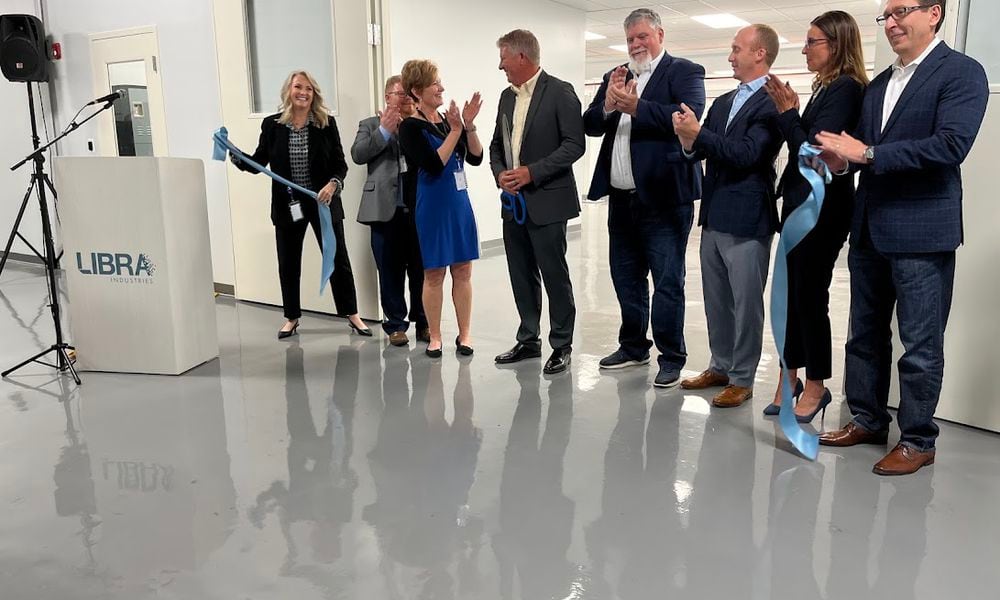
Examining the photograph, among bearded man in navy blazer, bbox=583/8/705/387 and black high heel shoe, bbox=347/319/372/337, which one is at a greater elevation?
bearded man in navy blazer, bbox=583/8/705/387

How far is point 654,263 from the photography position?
351cm

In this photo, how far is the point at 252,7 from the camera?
16.4ft

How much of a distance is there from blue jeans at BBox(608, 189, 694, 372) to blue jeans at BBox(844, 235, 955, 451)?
87 cm

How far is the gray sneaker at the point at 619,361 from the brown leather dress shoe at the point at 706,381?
388mm

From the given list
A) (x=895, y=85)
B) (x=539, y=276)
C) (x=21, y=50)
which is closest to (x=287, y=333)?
(x=539, y=276)

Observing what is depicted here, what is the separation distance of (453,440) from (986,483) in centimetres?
193

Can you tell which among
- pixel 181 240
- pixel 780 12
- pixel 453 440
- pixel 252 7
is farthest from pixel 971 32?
pixel 780 12

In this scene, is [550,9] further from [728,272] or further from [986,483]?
[986,483]

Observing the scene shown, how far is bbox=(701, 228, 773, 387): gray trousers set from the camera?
122 inches

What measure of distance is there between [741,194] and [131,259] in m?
2.94

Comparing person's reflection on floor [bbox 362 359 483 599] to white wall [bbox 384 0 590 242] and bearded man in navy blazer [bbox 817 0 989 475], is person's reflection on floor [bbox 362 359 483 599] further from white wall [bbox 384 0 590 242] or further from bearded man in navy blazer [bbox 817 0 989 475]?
white wall [bbox 384 0 590 242]

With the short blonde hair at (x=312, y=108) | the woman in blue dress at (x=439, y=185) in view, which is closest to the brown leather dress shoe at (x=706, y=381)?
the woman in blue dress at (x=439, y=185)

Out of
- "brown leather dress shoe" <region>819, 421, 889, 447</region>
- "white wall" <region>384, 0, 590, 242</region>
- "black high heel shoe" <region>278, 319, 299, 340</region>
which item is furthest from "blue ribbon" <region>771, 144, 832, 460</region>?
"white wall" <region>384, 0, 590, 242</region>

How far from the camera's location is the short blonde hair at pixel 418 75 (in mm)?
3650
